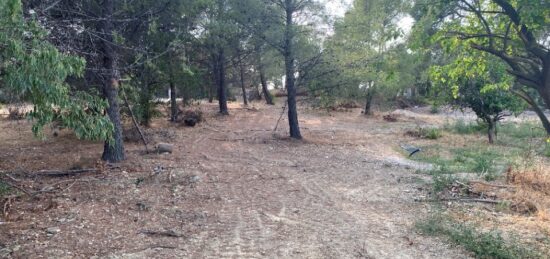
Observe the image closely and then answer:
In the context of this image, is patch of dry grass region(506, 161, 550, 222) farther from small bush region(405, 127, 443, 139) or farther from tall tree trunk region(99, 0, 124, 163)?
small bush region(405, 127, 443, 139)

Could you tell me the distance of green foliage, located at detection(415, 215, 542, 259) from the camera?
4809 mm

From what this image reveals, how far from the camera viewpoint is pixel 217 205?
6961 mm

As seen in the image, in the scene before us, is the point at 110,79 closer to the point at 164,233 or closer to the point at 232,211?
the point at 232,211

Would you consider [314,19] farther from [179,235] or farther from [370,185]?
[179,235]

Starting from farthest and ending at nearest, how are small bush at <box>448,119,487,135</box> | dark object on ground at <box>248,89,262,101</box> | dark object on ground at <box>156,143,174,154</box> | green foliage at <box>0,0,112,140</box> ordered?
dark object on ground at <box>248,89,262,101</box>
small bush at <box>448,119,487,135</box>
dark object on ground at <box>156,143,174,154</box>
green foliage at <box>0,0,112,140</box>

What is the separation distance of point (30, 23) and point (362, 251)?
4247 millimetres

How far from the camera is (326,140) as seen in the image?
15.8 metres

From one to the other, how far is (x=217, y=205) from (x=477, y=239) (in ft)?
12.6

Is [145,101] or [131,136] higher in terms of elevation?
[145,101]

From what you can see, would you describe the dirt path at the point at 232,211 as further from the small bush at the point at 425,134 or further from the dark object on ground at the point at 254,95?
the dark object on ground at the point at 254,95

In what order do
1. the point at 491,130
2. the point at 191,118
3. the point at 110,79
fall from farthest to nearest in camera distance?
the point at 191,118 < the point at 491,130 < the point at 110,79

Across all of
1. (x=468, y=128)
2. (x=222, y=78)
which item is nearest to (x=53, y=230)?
(x=222, y=78)

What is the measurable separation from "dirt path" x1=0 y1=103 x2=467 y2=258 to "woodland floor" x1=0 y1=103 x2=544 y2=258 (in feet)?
0.05

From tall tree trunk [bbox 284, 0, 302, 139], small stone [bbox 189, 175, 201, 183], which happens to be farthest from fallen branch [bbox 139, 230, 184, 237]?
tall tree trunk [bbox 284, 0, 302, 139]
